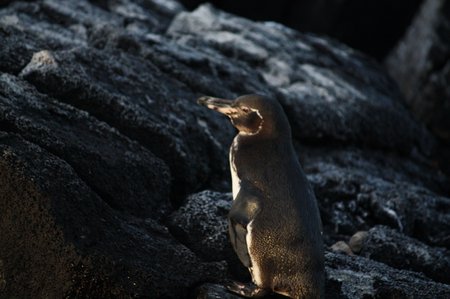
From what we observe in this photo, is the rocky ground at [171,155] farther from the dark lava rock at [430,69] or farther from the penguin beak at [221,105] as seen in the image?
the penguin beak at [221,105]

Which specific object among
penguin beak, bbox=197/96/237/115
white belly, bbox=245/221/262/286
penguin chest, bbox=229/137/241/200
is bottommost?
white belly, bbox=245/221/262/286

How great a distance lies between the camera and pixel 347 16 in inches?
397

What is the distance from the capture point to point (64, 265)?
3.12m

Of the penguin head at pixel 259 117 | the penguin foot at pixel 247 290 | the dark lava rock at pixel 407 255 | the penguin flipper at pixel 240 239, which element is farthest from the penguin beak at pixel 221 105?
the dark lava rock at pixel 407 255

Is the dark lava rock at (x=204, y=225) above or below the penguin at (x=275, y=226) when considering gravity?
below

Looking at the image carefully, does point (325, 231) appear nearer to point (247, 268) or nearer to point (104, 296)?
point (247, 268)

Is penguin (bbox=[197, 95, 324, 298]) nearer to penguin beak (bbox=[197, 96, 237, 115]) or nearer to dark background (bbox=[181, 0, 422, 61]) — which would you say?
penguin beak (bbox=[197, 96, 237, 115])

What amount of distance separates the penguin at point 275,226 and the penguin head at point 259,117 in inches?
2.6

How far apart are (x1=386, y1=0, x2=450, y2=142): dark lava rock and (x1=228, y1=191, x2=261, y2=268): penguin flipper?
19.1 ft

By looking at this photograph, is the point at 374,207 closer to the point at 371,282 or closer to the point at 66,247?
the point at 371,282

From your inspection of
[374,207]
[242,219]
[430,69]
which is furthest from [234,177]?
[430,69]

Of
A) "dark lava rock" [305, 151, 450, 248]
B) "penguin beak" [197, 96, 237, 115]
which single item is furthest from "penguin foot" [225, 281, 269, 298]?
"dark lava rock" [305, 151, 450, 248]

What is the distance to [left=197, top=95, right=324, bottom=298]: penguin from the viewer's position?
3.23 metres

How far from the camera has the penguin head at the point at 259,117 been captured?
3.52m
